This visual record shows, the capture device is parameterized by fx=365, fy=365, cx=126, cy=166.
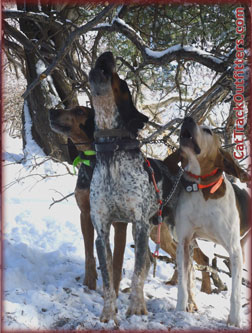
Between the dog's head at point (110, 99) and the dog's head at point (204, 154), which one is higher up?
the dog's head at point (110, 99)

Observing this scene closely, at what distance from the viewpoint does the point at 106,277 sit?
2.67 meters

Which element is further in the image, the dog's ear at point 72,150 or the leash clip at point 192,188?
the dog's ear at point 72,150

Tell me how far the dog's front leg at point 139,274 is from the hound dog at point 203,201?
400 mm

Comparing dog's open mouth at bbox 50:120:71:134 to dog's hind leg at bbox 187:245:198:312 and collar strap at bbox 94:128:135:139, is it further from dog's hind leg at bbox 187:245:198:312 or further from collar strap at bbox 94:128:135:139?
dog's hind leg at bbox 187:245:198:312

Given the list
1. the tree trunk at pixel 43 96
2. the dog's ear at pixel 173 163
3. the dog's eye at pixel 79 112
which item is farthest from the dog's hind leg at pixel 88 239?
the tree trunk at pixel 43 96

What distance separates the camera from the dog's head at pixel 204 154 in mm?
2980

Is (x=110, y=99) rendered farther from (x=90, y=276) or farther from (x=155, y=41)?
(x=155, y=41)

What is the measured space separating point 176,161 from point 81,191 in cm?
95

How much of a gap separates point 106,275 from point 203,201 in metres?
0.99

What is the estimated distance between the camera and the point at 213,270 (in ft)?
12.5

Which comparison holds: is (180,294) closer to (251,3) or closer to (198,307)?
(198,307)

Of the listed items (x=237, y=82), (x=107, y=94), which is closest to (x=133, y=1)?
(x=237, y=82)

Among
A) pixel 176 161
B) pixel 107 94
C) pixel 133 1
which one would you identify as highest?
pixel 133 1

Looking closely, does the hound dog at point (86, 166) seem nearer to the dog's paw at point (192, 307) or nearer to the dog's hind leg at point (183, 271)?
the dog's hind leg at point (183, 271)
